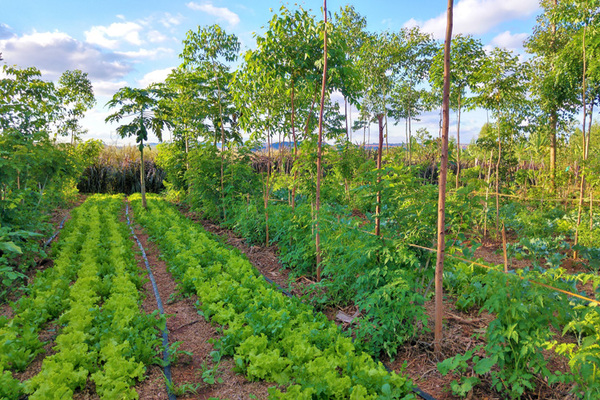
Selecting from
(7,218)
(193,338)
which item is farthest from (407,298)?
(7,218)

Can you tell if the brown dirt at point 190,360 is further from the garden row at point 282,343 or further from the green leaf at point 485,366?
the green leaf at point 485,366

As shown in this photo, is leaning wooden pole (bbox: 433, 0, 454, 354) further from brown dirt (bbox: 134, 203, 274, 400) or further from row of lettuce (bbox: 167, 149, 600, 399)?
brown dirt (bbox: 134, 203, 274, 400)

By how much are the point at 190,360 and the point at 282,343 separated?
974 millimetres

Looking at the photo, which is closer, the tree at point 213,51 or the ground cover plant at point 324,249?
the ground cover plant at point 324,249

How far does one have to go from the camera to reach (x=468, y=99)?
8.55 metres

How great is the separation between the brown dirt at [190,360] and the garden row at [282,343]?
0.12 m

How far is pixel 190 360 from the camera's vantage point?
340 centimetres

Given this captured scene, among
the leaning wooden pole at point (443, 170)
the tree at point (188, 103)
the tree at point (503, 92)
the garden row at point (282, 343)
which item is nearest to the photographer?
the garden row at point (282, 343)

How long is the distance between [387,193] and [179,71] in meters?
11.1

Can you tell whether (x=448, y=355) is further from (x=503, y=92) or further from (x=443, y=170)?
(x=503, y=92)

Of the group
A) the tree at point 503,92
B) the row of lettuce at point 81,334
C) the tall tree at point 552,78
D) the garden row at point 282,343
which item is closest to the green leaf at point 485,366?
the garden row at point 282,343

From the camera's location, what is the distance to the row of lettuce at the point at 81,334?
2639mm

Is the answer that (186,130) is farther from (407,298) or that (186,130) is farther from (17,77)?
(407,298)

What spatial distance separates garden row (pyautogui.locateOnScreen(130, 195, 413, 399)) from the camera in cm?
260
